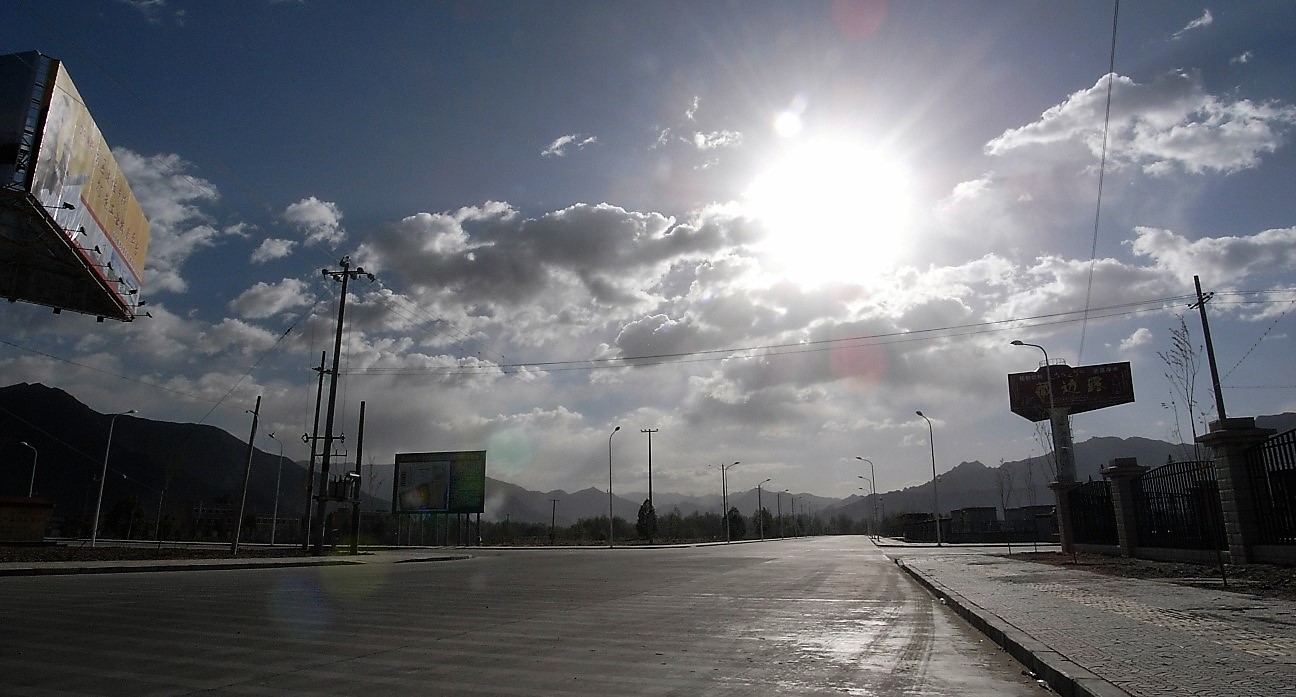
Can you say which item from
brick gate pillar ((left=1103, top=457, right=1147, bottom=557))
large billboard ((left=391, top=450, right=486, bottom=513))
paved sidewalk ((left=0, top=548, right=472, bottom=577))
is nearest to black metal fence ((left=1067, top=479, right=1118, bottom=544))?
brick gate pillar ((left=1103, top=457, right=1147, bottom=557))

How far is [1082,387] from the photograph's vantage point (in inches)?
2586

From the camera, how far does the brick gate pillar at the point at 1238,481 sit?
14.8m

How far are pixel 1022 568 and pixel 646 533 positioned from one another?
60682 millimetres

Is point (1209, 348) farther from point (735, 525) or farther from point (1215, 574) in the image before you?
point (735, 525)

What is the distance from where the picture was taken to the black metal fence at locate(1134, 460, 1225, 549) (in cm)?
1588

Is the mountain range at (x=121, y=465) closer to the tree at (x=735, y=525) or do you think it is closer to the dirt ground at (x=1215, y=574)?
the tree at (x=735, y=525)

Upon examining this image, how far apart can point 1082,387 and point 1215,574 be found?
5782cm

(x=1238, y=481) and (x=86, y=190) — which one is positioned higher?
(x=86, y=190)

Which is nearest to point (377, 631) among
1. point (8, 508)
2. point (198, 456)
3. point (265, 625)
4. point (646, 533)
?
point (265, 625)

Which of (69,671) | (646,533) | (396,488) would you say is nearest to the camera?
(69,671)

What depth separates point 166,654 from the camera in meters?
7.59

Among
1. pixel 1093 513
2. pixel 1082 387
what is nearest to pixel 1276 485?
pixel 1093 513

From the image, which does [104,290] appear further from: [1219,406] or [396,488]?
[1219,406]

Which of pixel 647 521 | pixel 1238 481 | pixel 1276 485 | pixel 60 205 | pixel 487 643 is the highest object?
pixel 60 205
